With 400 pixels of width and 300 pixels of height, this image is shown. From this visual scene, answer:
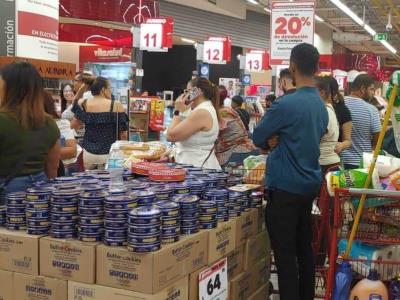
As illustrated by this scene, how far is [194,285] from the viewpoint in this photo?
2.77m

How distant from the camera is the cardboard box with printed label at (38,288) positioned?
2.59 metres

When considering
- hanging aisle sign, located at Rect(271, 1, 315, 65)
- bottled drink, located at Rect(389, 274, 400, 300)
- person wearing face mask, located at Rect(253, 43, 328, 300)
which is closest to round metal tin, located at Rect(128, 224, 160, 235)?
person wearing face mask, located at Rect(253, 43, 328, 300)

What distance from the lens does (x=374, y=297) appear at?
323cm

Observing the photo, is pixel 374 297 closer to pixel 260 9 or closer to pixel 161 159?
pixel 161 159

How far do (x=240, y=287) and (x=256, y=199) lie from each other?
574 mm

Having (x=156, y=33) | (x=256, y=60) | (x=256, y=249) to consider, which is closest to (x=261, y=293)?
(x=256, y=249)

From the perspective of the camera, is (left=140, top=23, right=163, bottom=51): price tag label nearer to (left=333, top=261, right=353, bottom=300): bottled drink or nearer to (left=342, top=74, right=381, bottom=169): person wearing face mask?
(left=342, top=74, right=381, bottom=169): person wearing face mask

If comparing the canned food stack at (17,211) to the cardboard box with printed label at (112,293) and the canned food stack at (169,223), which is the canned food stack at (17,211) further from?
the canned food stack at (169,223)

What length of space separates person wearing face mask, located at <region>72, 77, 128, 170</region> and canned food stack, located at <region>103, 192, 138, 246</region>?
338 cm

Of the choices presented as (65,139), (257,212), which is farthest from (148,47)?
(257,212)

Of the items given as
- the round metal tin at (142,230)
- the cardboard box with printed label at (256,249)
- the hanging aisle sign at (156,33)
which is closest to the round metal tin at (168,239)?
the round metal tin at (142,230)

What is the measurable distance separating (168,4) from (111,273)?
17.0 m

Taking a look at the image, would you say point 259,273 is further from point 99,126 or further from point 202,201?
point 99,126

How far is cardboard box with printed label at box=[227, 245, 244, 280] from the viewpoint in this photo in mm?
3198
